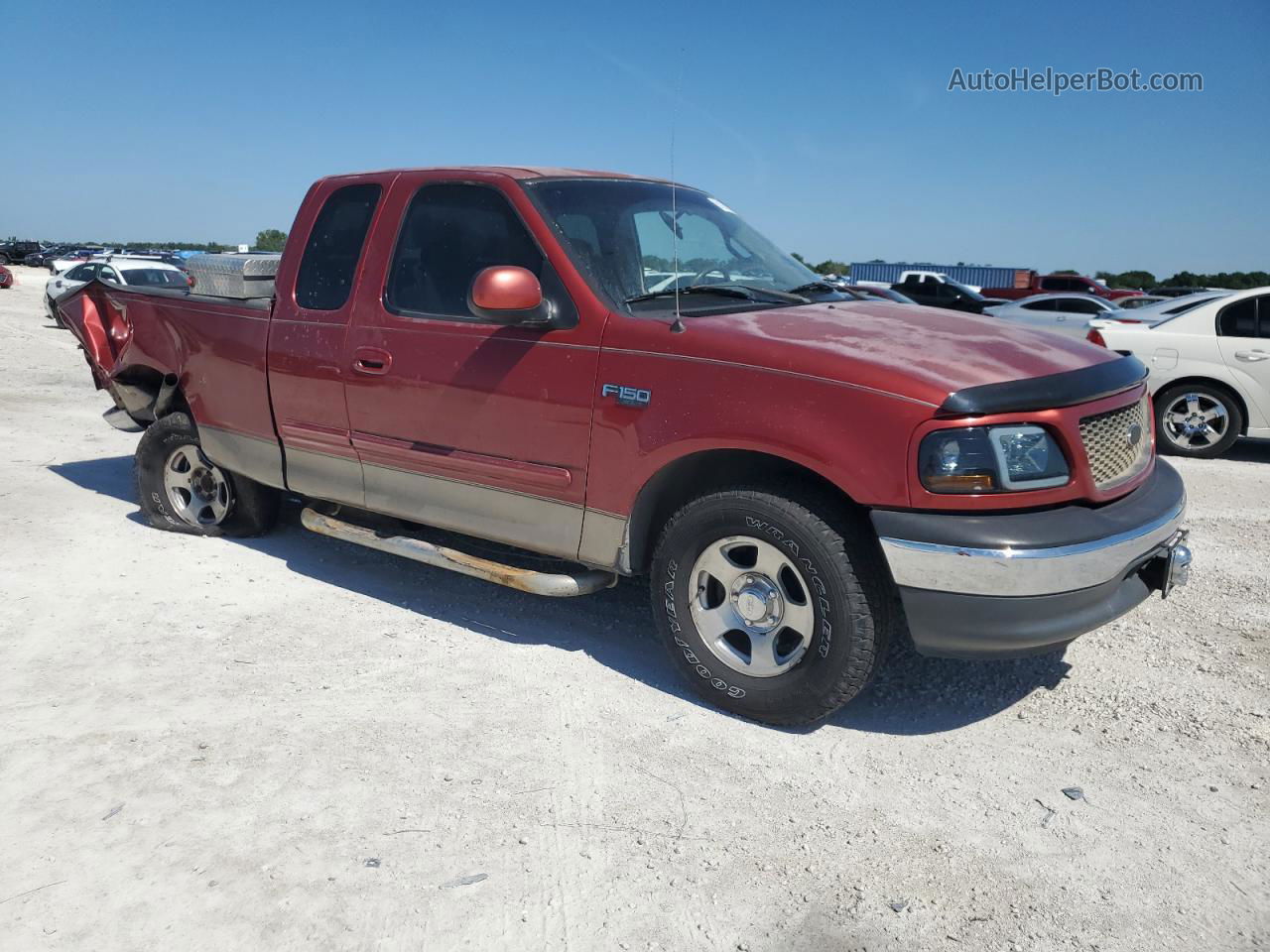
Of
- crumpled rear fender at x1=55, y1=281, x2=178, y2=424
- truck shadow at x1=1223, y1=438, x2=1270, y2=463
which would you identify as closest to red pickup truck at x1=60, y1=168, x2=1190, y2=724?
crumpled rear fender at x1=55, y1=281, x2=178, y2=424

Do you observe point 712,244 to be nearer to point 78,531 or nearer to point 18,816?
point 18,816

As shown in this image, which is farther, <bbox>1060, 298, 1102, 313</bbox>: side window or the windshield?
<bbox>1060, 298, 1102, 313</bbox>: side window

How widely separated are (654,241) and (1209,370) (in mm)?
6877

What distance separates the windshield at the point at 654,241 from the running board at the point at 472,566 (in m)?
1.13

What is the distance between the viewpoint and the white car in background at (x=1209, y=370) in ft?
28.8

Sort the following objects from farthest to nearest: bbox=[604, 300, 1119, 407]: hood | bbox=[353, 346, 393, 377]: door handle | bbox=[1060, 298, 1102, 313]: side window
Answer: bbox=[1060, 298, 1102, 313]: side window
bbox=[353, 346, 393, 377]: door handle
bbox=[604, 300, 1119, 407]: hood

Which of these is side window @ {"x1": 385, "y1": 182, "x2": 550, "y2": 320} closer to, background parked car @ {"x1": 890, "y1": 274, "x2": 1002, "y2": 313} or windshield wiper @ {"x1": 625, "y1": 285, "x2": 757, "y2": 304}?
windshield wiper @ {"x1": 625, "y1": 285, "x2": 757, "y2": 304}

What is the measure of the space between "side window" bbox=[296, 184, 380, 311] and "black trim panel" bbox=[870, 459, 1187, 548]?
274 centimetres

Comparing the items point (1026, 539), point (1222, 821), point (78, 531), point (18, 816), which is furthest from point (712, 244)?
point (78, 531)

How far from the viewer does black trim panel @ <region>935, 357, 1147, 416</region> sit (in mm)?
3031

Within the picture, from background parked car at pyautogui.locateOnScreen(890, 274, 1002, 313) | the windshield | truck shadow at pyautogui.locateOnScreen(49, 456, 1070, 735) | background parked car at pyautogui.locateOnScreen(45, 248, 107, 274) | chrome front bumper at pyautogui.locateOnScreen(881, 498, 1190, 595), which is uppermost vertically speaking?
the windshield

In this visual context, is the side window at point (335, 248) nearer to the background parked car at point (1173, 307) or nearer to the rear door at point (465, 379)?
the rear door at point (465, 379)

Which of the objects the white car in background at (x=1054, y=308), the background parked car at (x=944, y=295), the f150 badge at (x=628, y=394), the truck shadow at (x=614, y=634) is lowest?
the background parked car at (x=944, y=295)

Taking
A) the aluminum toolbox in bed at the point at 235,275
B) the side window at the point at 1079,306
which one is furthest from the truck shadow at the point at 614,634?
the side window at the point at 1079,306
